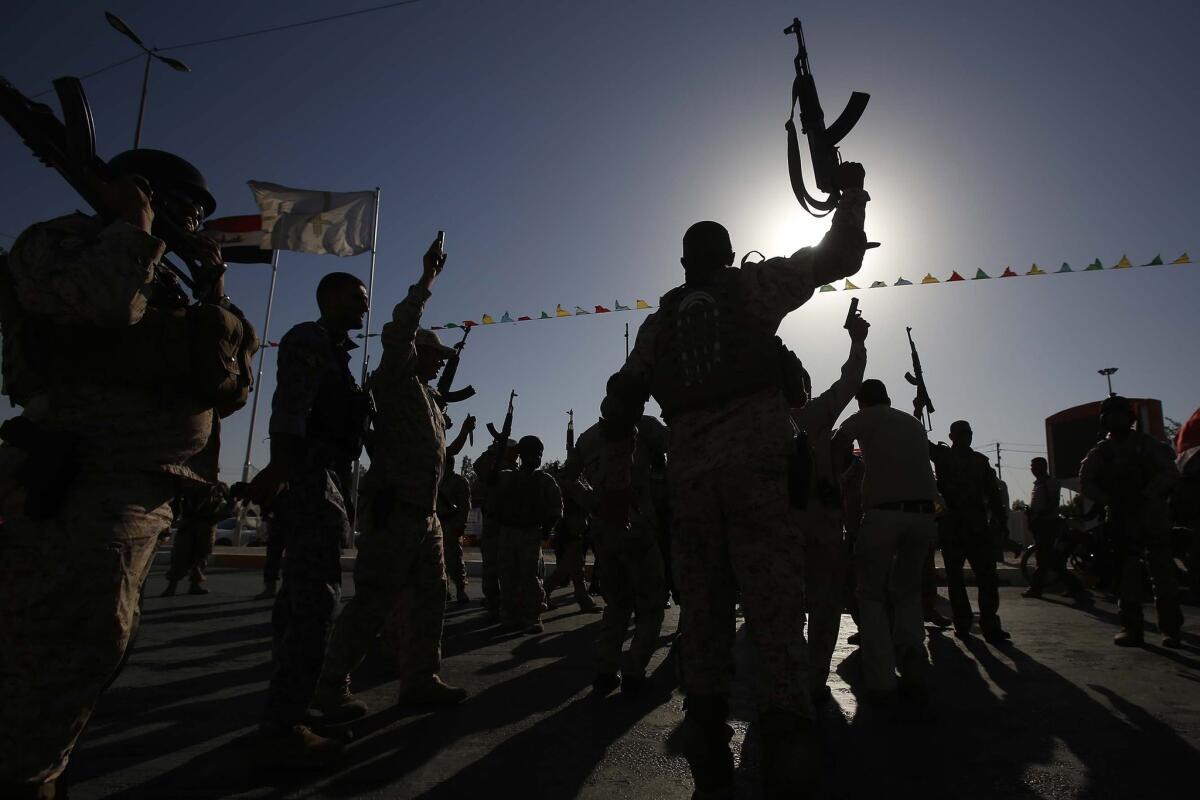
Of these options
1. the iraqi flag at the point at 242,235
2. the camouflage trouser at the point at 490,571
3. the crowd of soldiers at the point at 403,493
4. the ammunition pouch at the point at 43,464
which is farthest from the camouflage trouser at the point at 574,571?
the iraqi flag at the point at 242,235

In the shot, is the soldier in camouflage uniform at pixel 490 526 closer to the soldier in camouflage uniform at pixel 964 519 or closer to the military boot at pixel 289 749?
the soldier in camouflage uniform at pixel 964 519

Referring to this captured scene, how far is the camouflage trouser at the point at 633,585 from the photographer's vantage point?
172 inches

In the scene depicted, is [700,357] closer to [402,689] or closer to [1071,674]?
[402,689]

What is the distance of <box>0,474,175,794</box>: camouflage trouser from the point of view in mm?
1719

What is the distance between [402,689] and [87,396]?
8.00 feet

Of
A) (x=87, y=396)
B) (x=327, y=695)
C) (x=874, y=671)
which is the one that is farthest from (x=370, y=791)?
(x=874, y=671)

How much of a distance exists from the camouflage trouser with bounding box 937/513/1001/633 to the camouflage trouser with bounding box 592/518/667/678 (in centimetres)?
334

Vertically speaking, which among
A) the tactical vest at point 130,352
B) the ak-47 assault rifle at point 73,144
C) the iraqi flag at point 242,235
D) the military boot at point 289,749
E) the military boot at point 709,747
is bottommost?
the military boot at point 289,749

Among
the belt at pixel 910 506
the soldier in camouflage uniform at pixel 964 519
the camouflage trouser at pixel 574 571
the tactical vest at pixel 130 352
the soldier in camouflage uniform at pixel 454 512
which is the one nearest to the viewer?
the tactical vest at pixel 130 352

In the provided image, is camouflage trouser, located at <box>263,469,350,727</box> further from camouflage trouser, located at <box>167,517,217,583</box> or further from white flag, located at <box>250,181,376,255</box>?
white flag, located at <box>250,181,376,255</box>

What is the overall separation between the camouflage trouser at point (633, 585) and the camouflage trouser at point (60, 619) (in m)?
2.88

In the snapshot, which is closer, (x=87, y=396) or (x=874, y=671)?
(x=87, y=396)

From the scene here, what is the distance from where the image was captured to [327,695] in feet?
11.3

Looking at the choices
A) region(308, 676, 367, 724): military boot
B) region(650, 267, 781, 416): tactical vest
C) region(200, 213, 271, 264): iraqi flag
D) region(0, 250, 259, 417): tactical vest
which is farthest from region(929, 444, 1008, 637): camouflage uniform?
region(200, 213, 271, 264): iraqi flag
